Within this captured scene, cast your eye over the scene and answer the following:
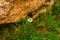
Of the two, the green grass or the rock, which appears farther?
the green grass

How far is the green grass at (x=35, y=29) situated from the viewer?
4.24m

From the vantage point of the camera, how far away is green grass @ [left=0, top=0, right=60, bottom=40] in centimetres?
424

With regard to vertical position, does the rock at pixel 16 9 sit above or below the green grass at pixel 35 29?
above

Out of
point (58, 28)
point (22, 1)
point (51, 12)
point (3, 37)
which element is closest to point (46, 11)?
point (51, 12)

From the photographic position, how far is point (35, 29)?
4465 millimetres

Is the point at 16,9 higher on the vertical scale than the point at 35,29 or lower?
higher

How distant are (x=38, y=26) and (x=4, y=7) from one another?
1.06 m

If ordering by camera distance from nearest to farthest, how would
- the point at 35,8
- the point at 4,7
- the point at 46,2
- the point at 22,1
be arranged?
1. the point at 4,7
2. the point at 22,1
3. the point at 35,8
4. the point at 46,2

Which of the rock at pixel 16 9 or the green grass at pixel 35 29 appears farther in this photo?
the green grass at pixel 35 29

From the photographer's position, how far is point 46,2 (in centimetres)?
477

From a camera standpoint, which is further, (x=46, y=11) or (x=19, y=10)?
(x=46, y=11)

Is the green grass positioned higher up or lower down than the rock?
lower down

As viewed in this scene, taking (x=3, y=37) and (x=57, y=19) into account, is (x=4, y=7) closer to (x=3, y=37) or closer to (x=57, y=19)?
(x=3, y=37)

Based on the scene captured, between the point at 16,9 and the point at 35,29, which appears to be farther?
the point at 35,29
